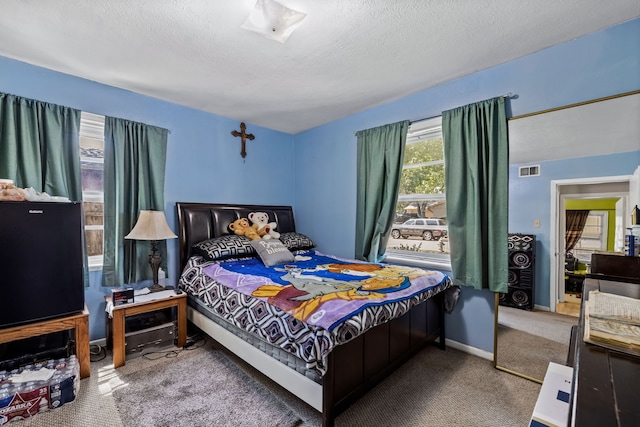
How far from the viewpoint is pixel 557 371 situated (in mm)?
1380

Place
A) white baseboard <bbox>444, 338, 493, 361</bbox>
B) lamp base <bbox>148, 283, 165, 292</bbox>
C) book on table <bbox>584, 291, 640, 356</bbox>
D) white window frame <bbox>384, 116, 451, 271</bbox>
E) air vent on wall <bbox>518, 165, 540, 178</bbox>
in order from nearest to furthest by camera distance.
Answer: book on table <bbox>584, 291, 640, 356</bbox> → air vent on wall <bbox>518, 165, 540, 178</bbox> → white baseboard <bbox>444, 338, 493, 361</bbox> → lamp base <bbox>148, 283, 165, 292</bbox> → white window frame <bbox>384, 116, 451, 271</bbox>

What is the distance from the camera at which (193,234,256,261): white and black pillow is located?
2805 mm

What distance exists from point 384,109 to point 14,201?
10.7 ft

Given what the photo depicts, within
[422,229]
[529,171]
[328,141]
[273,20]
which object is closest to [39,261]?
[273,20]

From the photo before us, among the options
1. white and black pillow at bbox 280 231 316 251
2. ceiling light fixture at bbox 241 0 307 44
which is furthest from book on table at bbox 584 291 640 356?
white and black pillow at bbox 280 231 316 251

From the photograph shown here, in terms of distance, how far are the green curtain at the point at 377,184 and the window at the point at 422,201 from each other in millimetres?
157

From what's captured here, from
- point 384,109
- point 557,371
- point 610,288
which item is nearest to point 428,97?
point 384,109

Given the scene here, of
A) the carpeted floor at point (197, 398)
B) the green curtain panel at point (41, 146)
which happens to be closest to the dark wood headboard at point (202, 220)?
the green curtain panel at point (41, 146)

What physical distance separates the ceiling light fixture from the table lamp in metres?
1.88

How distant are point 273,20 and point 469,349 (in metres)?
3.03

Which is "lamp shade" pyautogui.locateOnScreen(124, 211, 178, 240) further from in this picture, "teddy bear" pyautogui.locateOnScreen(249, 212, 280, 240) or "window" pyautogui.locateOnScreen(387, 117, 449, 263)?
"window" pyautogui.locateOnScreen(387, 117, 449, 263)

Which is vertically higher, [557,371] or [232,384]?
[557,371]

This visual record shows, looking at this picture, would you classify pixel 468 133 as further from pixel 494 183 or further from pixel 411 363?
pixel 411 363

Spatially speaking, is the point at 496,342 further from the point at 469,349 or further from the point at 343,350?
the point at 343,350
